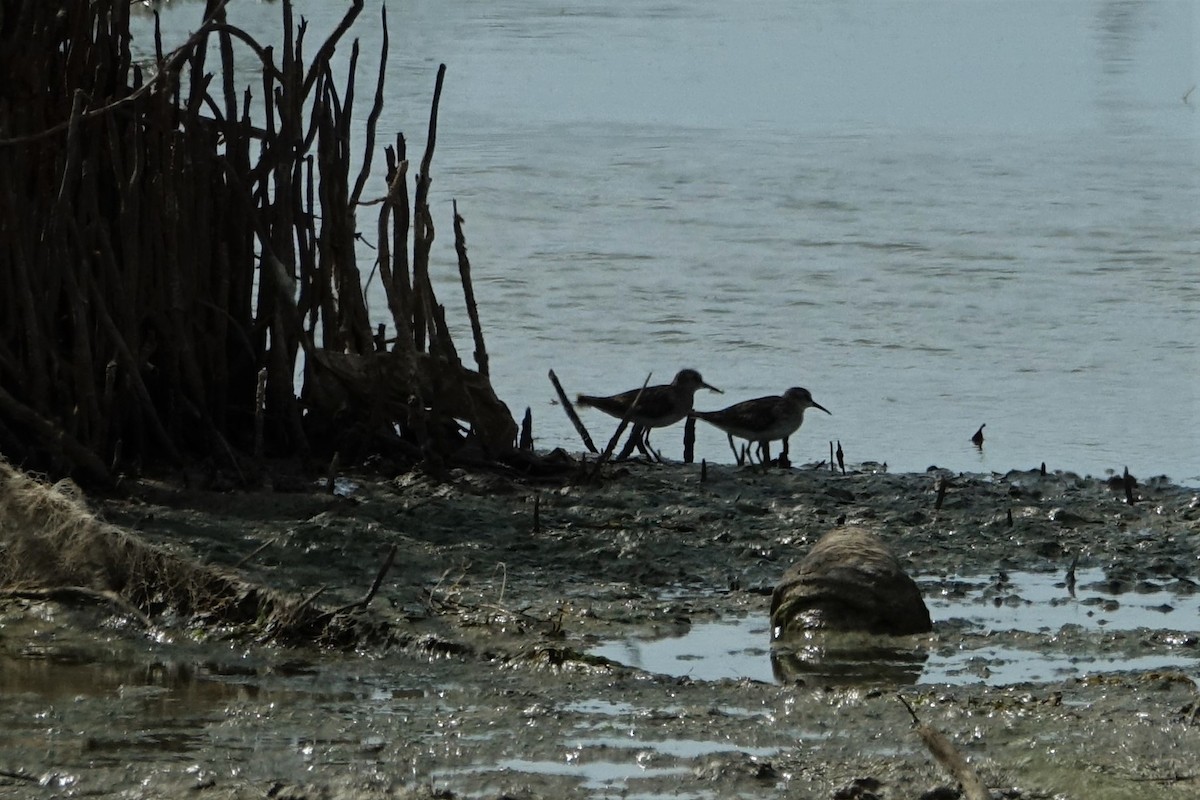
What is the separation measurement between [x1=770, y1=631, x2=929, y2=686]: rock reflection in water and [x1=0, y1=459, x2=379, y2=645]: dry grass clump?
1.26 meters

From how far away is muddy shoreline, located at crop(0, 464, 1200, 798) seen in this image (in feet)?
14.6

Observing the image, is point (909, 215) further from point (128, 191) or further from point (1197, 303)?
point (128, 191)

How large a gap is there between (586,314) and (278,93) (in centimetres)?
482

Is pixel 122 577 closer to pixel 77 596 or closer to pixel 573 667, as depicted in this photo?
pixel 77 596

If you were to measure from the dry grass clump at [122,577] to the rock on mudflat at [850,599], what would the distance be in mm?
1310

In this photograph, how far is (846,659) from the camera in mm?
5641

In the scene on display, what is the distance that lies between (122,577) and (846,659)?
86.8 inches

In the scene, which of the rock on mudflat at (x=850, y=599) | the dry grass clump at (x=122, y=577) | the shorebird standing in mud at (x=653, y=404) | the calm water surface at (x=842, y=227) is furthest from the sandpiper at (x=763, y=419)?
the dry grass clump at (x=122, y=577)

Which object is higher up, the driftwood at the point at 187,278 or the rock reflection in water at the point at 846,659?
the driftwood at the point at 187,278

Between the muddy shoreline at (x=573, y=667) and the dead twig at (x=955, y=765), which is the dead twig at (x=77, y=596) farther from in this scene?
the dead twig at (x=955, y=765)

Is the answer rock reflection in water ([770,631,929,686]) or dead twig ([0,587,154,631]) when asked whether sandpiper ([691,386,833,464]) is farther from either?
dead twig ([0,587,154,631])

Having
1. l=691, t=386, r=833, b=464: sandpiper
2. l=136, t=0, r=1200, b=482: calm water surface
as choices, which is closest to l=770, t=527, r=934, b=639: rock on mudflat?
l=691, t=386, r=833, b=464: sandpiper

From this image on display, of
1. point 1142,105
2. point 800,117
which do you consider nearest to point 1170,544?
point 800,117

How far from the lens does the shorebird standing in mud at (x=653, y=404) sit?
8789mm
